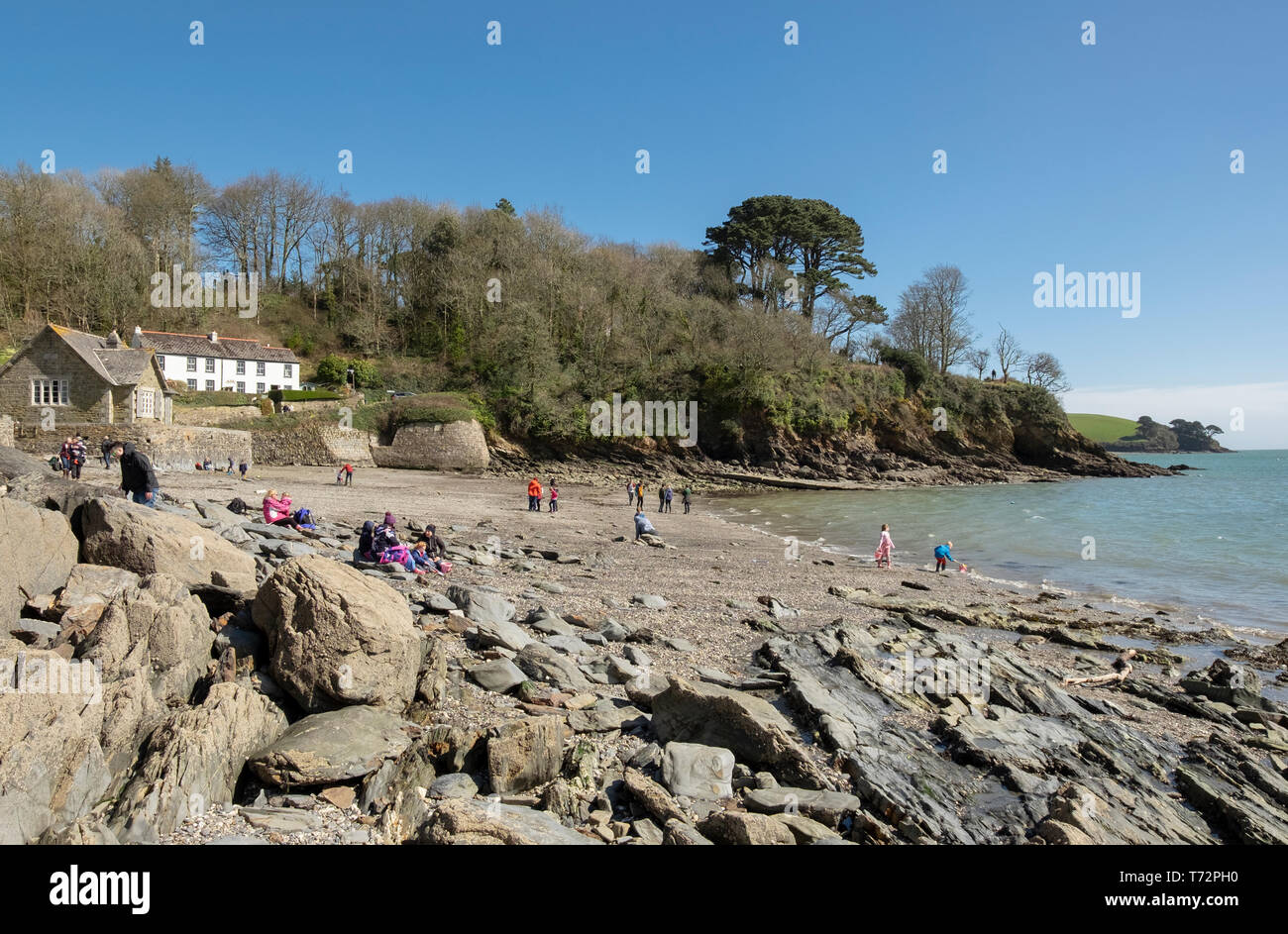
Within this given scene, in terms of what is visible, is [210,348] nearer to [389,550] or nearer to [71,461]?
[71,461]

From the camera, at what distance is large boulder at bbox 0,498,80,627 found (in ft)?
21.9

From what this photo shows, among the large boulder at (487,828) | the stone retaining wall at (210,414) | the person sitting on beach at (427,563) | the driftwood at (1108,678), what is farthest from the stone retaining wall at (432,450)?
the large boulder at (487,828)

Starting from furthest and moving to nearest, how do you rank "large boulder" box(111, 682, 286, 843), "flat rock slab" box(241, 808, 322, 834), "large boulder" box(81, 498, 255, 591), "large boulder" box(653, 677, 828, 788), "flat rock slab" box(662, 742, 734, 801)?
"large boulder" box(81, 498, 255, 591) → "large boulder" box(653, 677, 828, 788) → "flat rock slab" box(662, 742, 734, 801) → "flat rock slab" box(241, 808, 322, 834) → "large boulder" box(111, 682, 286, 843)

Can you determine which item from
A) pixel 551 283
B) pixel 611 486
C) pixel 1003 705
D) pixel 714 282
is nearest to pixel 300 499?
Answer: pixel 611 486

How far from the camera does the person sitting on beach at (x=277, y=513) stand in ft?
49.8

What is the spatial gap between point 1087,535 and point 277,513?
28645 mm

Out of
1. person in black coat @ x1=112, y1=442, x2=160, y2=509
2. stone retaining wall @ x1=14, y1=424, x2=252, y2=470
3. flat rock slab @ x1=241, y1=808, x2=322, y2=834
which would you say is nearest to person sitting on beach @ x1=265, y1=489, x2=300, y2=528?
person in black coat @ x1=112, y1=442, x2=160, y2=509

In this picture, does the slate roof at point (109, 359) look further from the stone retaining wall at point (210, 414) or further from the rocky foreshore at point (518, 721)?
the rocky foreshore at point (518, 721)

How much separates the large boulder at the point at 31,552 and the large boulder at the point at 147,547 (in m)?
0.23

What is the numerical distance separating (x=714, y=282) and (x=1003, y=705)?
58742 millimetres

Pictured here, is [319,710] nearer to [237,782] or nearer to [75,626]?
[237,782]

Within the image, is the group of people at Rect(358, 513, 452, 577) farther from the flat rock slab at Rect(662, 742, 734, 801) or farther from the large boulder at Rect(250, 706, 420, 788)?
the flat rock slab at Rect(662, 742, 734, 801)

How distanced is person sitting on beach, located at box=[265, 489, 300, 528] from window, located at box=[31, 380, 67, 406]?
2897 centimetres

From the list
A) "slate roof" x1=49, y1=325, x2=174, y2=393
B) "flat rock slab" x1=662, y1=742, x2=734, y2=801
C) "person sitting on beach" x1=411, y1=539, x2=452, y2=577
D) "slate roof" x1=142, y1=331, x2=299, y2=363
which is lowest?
"flat rock slab" x1=662, y1=742, x2=734, y2=801
